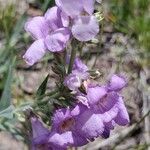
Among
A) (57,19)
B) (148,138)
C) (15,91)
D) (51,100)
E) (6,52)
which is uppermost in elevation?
(57,19)

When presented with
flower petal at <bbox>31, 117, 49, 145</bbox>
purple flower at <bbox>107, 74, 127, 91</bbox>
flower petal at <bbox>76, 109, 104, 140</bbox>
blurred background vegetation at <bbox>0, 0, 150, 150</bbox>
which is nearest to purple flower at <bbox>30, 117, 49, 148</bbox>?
flower petal at <bbox>31, 117, 49, 145</bbox>

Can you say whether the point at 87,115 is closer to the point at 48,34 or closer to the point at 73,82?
the point at 73,82

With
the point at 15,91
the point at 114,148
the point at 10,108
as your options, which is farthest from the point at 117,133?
the point at 10,108

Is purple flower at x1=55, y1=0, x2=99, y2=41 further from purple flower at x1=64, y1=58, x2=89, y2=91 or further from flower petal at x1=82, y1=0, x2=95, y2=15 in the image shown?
purple flower at x1=64, y1=58, x2=89, y2=91

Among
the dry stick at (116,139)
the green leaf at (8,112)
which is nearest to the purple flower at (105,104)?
the green leaf at (8,112)

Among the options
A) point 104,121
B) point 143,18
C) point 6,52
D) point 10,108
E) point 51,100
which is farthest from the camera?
point 143,18

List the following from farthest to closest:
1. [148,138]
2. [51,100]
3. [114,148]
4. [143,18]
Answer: [143,18] → [148,138] → [114,148] → [51,100]

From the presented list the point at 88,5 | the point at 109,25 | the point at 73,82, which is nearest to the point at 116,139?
the point at 109,25

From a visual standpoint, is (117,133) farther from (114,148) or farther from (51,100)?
(51,100)

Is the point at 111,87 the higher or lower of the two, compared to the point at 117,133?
higher
